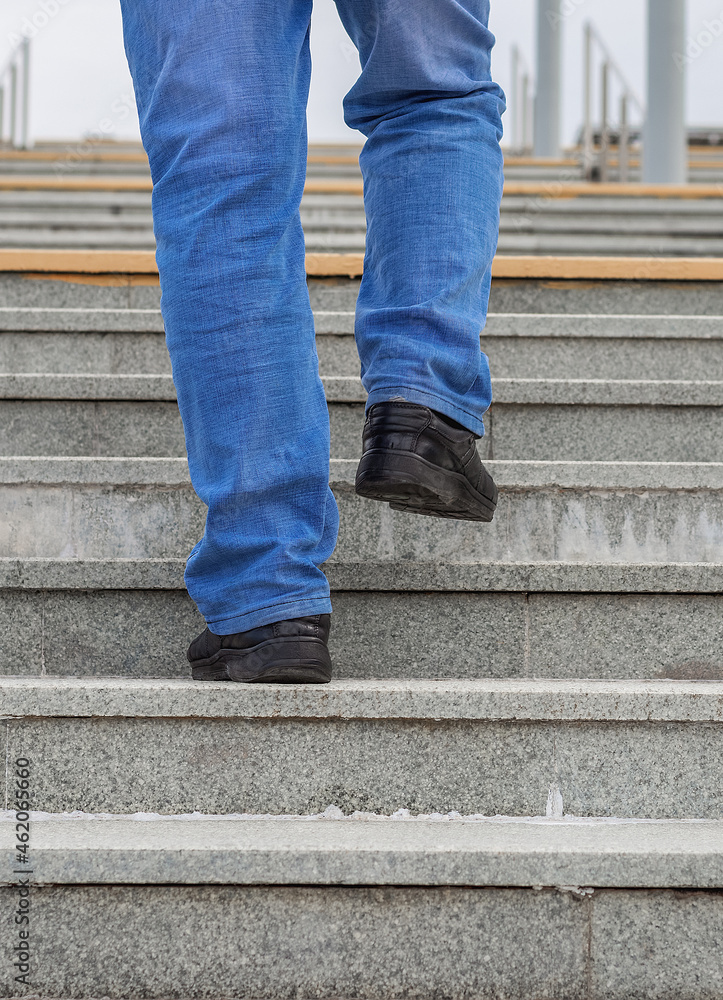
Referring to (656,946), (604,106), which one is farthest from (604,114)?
(656,946)

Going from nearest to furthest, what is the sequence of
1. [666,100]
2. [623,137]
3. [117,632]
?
[117,632], [623,137], [666,100]

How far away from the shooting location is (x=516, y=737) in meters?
1.02

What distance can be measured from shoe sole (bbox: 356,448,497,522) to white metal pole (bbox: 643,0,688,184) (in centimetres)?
527

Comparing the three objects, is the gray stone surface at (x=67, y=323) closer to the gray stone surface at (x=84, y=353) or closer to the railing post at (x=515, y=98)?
the gray stone surface at (x=84, y=353)

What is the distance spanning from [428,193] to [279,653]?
0.50 metres

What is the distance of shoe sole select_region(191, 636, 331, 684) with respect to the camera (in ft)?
3.24

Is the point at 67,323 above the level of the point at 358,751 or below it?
above

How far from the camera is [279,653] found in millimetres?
985

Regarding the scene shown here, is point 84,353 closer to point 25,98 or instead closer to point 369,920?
point 369,920

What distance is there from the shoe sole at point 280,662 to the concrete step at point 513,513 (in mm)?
373

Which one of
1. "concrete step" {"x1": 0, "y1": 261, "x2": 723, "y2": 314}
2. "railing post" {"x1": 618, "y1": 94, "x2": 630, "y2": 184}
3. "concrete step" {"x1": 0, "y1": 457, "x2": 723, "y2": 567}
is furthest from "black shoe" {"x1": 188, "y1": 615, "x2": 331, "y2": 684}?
"railing post" {"x1": 618, "y1": 94, "x2": 630, "y2": 184}

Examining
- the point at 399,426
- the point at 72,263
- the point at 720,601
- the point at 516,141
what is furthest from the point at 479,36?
the point at 516,141

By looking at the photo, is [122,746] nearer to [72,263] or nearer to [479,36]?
[479,36]

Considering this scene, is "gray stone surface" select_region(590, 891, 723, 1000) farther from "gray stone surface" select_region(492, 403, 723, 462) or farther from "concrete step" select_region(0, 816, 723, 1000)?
"gray stone surface" select_region(492, 403, 723, 462)
